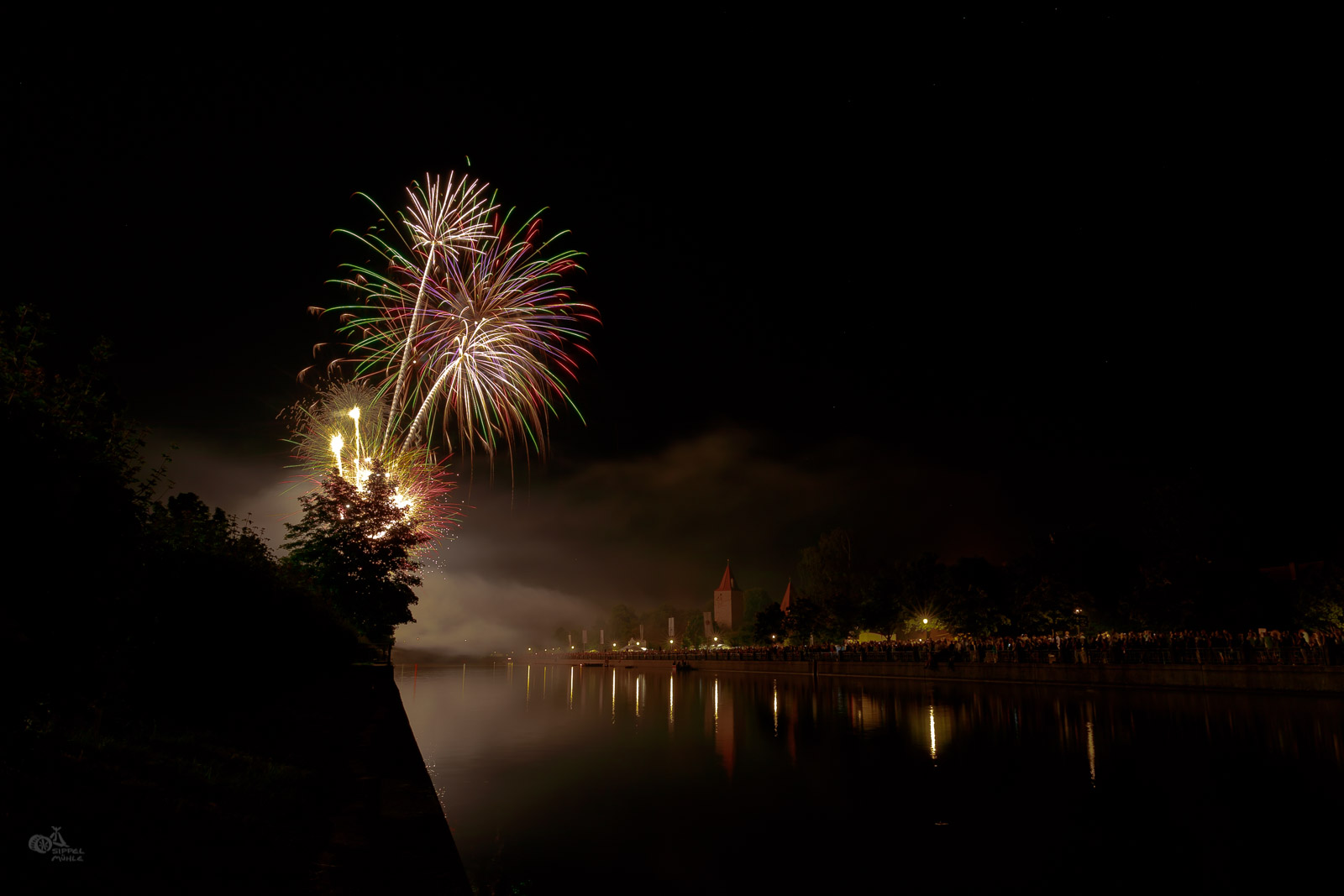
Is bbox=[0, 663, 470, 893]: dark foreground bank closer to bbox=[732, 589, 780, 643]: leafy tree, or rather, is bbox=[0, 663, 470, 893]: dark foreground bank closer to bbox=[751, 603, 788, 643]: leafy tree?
bbox=[751, 603, 788, 643]: leafy tree

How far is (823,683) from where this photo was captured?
50812mm

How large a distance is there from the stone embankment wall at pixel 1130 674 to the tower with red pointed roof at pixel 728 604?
105822 millimetres

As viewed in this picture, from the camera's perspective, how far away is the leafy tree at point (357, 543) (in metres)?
23.8

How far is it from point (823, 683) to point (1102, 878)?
146 feet

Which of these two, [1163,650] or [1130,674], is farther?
[1163,650]

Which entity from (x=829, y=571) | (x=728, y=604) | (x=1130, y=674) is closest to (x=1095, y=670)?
(x=1130, y=674)

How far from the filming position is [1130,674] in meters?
33.6

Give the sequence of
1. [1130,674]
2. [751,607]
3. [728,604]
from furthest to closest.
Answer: [728,604] → [751,607] → [1130,674]

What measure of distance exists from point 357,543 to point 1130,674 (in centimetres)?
3140

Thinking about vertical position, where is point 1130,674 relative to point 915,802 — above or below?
below

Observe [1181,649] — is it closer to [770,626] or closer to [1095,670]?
[1095,670]

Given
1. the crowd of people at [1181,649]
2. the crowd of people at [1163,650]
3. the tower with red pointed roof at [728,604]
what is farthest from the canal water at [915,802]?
the tower with red pointed roof at [728,604]

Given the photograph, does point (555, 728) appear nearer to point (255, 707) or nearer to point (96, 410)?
point (255, 707)

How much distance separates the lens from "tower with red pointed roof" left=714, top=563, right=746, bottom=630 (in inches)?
6348
